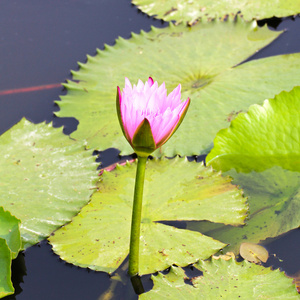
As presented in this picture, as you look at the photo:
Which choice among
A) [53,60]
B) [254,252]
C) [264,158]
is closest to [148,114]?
[254,252]

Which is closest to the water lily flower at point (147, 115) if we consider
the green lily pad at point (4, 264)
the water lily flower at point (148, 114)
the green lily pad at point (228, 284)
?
the water lily flower at point (148, 114)

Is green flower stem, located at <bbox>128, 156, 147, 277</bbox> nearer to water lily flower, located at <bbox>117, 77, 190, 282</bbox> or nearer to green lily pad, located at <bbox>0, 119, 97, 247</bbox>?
water lily flower, located at <bbox>117, 77, 190, 282</bbox>

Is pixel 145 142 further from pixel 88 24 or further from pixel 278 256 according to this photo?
pixel 88 24

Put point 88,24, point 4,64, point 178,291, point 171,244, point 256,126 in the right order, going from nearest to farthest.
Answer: point 178,291 → point 171,244 → point 256,126 → point 4,64 → point 88,24

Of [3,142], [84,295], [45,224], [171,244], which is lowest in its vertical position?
[84,295]

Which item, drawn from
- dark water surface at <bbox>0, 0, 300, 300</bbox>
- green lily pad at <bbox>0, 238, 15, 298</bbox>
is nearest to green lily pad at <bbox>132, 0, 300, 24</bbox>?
dark water surface at <bbox>0, 0, 300, 300</bbox>

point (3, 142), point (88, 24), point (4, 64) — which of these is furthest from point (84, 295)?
point (88, 24)

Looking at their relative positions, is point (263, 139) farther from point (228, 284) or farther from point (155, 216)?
point (228, 284)
